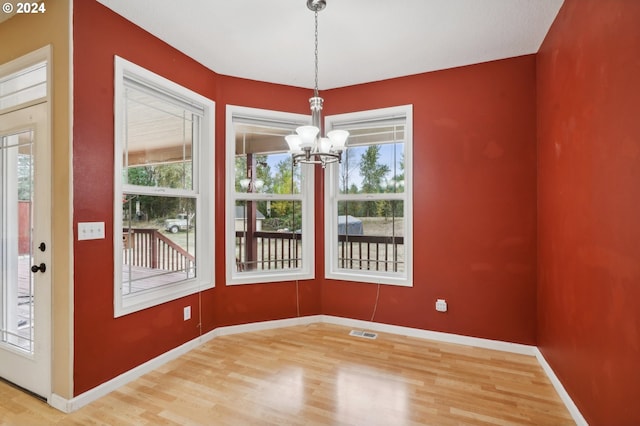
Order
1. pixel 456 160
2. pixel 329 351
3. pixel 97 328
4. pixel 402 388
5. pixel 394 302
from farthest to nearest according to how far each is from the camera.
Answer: pixel 394 302 → pixel 456 160 → pixel 329 351 → pixel 402 388 → pixel 97 328

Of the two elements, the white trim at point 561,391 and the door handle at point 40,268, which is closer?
the white trim at point 561,391

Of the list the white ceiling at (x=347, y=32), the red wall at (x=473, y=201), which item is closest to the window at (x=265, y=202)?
the white ceiling at (x=347, y=32)

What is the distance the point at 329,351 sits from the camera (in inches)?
120

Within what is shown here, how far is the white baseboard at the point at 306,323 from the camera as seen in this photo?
2131 mm

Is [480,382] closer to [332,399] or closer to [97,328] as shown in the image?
[332,399]

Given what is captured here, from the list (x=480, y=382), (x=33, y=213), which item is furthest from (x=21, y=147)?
(x=480, y=382)

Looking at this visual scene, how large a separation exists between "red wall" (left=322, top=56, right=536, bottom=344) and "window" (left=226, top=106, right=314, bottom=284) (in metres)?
1.11

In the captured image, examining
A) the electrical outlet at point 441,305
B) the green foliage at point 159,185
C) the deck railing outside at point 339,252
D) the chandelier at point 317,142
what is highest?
the chandelier at point 317,142

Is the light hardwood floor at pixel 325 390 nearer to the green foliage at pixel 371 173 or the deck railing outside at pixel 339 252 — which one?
the deck railing outside at pixel 339 252

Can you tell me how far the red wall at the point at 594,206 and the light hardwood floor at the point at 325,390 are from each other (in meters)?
0.43

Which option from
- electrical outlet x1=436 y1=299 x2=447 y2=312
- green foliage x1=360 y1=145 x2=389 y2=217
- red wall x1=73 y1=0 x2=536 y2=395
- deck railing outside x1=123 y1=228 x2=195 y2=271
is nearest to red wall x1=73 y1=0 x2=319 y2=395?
red wall x1=73 y1=0 x2=536 y2=395

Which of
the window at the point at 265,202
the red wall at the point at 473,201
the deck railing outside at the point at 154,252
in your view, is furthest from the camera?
the window at the point at 265,202

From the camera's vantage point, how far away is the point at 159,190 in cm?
282

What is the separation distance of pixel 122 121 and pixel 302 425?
251cm
